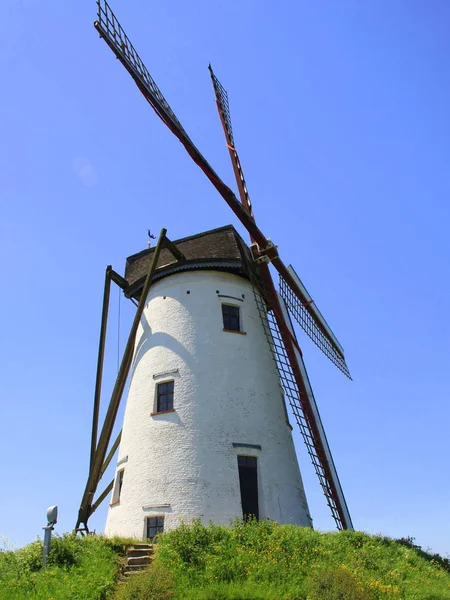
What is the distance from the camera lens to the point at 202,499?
14.5 m

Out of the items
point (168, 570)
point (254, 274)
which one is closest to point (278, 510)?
point (168, 570)

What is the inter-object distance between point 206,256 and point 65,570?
10.3 metres

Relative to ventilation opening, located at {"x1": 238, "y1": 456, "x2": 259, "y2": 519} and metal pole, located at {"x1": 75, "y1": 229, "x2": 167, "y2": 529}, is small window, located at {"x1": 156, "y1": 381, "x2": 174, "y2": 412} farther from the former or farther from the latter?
ventilation opening, located at {"x1": 238, "y1": 456, "x2": 259, "y2": 519}

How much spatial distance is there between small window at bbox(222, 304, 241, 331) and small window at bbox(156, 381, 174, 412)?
2.76 m

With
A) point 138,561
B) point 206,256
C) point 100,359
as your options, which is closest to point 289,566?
point 138,561

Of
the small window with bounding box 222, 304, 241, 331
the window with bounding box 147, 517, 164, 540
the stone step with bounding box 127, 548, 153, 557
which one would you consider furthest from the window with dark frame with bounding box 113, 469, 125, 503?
the small window with bounding box 222, 304, 241, 331

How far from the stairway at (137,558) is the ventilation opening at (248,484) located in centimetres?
323

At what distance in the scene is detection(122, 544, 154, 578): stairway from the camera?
1172 cm

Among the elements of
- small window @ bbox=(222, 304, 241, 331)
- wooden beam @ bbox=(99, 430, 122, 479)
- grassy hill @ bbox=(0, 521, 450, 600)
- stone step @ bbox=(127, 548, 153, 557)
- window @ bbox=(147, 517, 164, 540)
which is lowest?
grassy hill @ bbox=(0, 521, 450, 600)

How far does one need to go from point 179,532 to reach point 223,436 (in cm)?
367

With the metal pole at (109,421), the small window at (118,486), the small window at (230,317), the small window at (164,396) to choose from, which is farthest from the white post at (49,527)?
the small window at (230,317)

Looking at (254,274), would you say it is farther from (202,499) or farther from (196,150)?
(202,499)

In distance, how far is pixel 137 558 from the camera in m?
12.0

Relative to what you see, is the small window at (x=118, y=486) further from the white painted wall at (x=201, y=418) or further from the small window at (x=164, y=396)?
the small window at (x=164, y=396)
